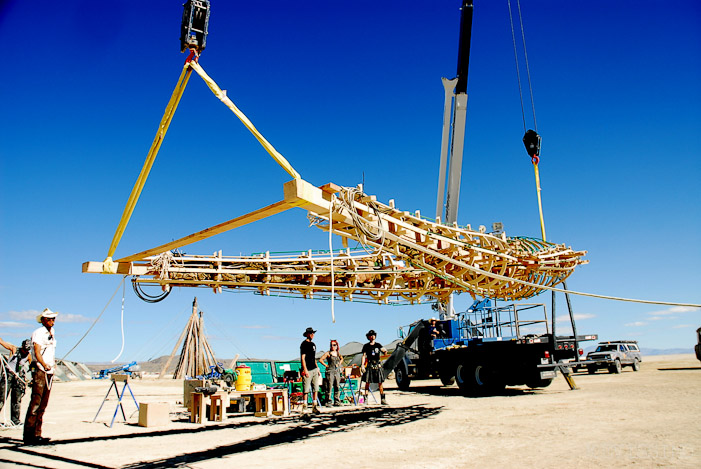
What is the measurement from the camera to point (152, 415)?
931 centimetres

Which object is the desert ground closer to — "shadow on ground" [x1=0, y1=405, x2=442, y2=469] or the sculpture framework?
"shadow on ground" [x1=0, y1=405, x2=442, y2=469]

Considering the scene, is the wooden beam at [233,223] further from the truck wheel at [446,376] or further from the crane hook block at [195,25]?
the truck wheel at [446,376]

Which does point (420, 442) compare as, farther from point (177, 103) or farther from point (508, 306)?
point (508, 306)

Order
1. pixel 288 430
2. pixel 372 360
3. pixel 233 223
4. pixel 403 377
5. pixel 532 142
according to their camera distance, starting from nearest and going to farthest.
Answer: pixel 233 223 → pixel 288 430 → pixel 372 360 → pixel 532 142 → pixel 403 377

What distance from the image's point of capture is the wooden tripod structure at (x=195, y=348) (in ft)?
70.9

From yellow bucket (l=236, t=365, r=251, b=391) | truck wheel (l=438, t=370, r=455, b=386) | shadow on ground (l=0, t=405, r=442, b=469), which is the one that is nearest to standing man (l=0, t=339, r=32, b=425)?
shadow on ground (l=0, t=405, r=442, b=469)

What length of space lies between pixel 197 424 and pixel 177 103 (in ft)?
23.8

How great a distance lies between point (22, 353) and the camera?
966 centimetres

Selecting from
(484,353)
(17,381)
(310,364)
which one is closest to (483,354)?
(484,353)

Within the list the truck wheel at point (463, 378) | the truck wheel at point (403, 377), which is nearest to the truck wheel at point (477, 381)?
the truck wheel at point (463, 378)

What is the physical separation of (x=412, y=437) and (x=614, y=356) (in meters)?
17.5

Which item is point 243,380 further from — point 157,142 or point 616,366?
point 616,366

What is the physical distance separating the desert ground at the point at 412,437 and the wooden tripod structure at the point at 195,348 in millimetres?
10238

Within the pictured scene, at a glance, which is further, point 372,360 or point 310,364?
point 372,360
